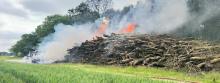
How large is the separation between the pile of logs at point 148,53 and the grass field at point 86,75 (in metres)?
1.32

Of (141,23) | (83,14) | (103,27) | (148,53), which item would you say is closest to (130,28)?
(141,23)

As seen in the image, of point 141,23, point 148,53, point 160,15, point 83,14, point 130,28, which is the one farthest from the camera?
point 83,14

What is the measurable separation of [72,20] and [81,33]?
33800 mm

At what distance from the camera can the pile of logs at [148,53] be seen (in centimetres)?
3669

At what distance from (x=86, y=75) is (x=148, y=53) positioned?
18.6 m

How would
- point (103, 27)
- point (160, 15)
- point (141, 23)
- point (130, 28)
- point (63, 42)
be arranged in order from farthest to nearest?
point (63, 42) < point (103, 27) < point (130, 28) < point (141, 23) < point (160, 15)

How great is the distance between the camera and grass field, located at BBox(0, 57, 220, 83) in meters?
20.7

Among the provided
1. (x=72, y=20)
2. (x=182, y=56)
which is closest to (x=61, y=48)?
(x=182, y=56)

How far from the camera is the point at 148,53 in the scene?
140 feet

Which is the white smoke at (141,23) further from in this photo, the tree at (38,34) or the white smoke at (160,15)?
the tree at (38,34)

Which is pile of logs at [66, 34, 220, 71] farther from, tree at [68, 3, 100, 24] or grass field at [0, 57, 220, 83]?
tree at [68, 3, 100, 24]

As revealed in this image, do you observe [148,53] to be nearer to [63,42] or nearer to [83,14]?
[63,42]

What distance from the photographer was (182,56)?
38.4 m

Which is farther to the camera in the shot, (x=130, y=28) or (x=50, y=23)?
(x=50, y=23)
